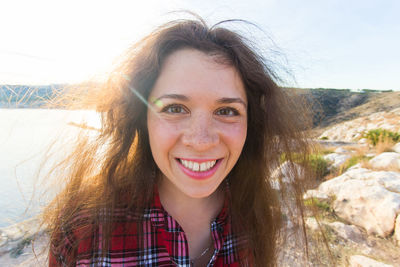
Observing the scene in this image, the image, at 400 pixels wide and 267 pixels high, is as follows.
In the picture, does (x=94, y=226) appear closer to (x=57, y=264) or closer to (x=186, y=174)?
(x=57, y=264)

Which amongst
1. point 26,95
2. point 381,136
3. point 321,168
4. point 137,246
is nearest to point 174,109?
point 137,246

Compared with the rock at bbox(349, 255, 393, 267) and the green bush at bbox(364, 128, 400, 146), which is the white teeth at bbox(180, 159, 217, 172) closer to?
the rock at bbox(349, 255, 393, 267)

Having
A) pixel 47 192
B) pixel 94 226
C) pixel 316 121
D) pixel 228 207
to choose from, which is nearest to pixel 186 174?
pixel 228 207

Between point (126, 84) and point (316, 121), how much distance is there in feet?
4.96

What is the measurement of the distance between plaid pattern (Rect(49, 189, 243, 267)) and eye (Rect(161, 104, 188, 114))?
518 mm

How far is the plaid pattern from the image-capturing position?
1.18 metres

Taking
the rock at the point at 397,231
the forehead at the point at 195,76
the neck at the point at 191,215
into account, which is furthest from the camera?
the rock at the point at 397,231

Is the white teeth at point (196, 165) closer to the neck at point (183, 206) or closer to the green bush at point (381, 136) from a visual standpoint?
the neck at point (183, 206)

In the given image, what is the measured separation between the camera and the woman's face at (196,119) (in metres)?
1.10

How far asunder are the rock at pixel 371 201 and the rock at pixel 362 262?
690 millimetres

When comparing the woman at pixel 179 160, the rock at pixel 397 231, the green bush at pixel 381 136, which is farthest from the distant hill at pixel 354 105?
the woman at pixel 179 160

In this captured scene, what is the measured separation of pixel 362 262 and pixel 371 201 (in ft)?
3.75

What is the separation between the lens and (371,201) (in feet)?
10.5

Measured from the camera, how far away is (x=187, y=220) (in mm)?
1386
